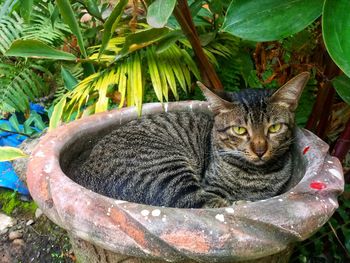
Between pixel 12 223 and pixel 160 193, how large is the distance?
3.48 ft

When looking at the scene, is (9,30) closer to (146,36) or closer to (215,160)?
(146,36)

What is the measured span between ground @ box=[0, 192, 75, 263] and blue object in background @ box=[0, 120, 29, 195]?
0.45ft

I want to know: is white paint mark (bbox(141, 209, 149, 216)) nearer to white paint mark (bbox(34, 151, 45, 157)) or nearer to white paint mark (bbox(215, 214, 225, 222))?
white paint mark (bbox(215, 214, 225, 222))

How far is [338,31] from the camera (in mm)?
876

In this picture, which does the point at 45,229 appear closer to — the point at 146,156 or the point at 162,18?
the point at 146,156

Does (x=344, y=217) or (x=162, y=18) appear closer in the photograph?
(x=162, y=18)

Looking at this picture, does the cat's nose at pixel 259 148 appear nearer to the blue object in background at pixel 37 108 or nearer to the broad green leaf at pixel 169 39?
the broad green leaf at pixel 169 39

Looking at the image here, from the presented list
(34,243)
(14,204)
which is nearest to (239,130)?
(34,243)

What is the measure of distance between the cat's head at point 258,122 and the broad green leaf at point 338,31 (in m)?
0.50

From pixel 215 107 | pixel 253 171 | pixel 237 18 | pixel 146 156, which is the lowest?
pixel 253 171

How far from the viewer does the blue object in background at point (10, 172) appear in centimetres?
221

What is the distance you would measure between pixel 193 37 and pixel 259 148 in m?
0.45

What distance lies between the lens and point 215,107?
149 cm

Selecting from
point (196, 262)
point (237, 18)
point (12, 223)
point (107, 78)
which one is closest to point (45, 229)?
point (12, 223)
